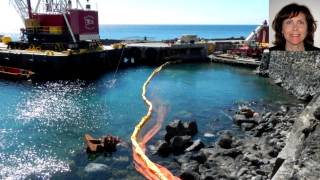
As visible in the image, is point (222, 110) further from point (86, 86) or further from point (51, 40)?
point (51, 40)

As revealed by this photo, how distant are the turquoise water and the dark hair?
16.5 meters

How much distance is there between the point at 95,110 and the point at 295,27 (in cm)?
3260

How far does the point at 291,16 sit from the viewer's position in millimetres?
3574

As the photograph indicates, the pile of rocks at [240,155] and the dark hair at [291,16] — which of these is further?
the pile of rocks at [240,155]

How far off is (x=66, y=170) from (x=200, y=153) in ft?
25.6

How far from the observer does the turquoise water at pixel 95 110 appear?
21.8 meters

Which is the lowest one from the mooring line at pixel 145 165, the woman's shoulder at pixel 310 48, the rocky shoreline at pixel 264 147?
the mooring line at pixel 145 165

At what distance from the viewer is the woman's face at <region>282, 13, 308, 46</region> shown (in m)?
3.59

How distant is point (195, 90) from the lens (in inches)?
1783

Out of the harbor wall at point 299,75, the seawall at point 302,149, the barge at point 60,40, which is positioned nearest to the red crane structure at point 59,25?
the barge at point 60,40

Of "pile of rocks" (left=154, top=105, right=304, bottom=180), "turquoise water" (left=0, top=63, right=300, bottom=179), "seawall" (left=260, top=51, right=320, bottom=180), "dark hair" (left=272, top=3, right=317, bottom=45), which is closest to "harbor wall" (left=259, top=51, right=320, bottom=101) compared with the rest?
"turquoise water" (left=0, top=63, right=300, bottom=179)

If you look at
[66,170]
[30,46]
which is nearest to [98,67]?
[30,46]

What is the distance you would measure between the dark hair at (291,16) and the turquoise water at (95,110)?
1650 centimetres

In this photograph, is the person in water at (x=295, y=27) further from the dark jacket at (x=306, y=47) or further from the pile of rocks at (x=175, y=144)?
the pile of rocks at (x=175, y=144)
